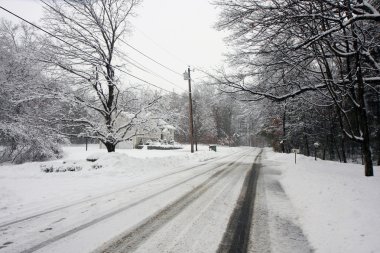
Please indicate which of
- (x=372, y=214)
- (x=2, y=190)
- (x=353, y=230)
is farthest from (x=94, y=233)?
(x=2, y=190)

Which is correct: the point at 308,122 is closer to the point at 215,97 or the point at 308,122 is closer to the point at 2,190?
the point at 215,97

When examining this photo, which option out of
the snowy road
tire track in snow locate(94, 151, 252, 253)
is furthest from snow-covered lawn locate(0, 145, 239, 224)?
tire track in snow locate(94, 151, 252, 253)

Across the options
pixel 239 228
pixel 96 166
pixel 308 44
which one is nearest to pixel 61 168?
pixel 96 166

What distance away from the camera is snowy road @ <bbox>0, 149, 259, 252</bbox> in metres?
4.57

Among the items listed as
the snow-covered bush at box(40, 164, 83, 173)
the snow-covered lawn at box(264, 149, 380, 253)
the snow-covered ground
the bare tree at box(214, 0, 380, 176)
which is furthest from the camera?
the snow-covered bush at box(40, 164, 83, 173)

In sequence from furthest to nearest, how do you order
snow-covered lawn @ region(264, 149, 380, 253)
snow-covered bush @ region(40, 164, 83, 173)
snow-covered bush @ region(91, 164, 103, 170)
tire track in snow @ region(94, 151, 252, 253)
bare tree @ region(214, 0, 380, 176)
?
snow-covered bush @ region(91, 164, 103, 170), snow-covered bush @ region(40, 164, 83, 173), bare tree @ region(214, 0, 380, 176), tire track in snow @ region(94, 151, 252, 253), snow-covered lawn @ region(264, 149, 380, 253)

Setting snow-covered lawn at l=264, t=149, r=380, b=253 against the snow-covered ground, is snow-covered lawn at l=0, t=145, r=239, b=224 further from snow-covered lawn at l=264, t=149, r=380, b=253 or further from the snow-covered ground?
snow-covered lawn at l=264, t=149, r=380, b=253

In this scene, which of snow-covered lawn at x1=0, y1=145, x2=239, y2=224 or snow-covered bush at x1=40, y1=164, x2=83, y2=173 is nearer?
snow-covered lawn at x1=0, y1=145, x2=239, y2=224

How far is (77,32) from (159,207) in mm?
14087

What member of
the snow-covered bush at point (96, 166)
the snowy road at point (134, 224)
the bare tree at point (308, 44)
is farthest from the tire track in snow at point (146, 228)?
the snow-covered bush at point (96, 166)

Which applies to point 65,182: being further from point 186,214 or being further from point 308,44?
point 308,44

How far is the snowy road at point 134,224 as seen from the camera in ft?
15.0

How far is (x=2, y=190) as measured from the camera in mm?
9102

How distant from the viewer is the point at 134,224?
5727 millimetres
